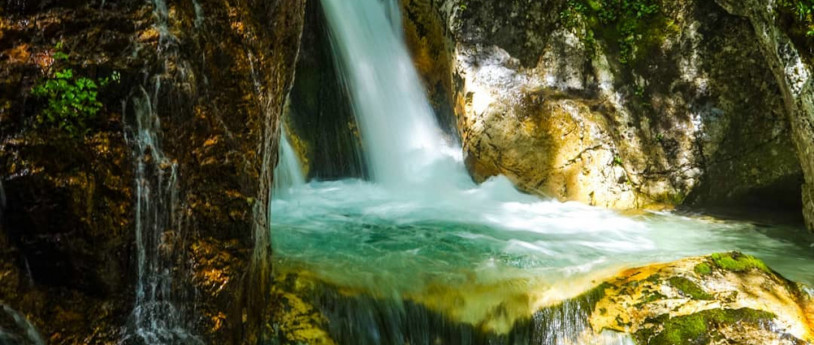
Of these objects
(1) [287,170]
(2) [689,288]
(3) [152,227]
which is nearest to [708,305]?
A: (2) [689,288]

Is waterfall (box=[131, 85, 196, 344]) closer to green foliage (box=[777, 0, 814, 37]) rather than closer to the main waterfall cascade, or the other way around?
the main waterfall cascade

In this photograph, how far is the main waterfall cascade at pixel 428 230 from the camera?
4.55 meters

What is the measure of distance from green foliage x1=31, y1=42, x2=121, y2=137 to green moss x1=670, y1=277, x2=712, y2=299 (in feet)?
15.3

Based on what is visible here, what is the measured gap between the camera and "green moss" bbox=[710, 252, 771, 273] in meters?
4.41

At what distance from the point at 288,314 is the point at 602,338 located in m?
2.69

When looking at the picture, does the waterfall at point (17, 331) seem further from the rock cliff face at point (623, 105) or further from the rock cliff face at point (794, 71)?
the rock cliff face at point (794, 71)

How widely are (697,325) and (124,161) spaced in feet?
14.6

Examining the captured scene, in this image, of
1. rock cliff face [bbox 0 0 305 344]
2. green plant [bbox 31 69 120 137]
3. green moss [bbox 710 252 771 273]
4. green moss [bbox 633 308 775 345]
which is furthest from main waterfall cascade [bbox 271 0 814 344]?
green plant [bbox 31 69 120 137]

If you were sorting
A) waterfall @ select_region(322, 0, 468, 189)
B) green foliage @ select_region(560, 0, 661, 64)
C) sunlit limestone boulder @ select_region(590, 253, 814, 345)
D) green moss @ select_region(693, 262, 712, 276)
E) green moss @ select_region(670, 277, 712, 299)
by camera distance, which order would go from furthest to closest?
waterfall @ select_region(322, 0, 468, 189) < green foliage @ select_region(560, 0, 661, 64) < green moss @ select_region(693, 262, 712, 276) < green moss @ select_region(670, 277, 712, 299) < sunlit limestone boulder @ select_region(590, 253, 814, 345)

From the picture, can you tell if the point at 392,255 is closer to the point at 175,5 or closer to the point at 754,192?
the point at 175,5

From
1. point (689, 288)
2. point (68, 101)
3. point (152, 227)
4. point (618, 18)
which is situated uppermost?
point (618, 18)

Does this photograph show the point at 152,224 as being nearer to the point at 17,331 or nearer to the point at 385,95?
the point at 17,331

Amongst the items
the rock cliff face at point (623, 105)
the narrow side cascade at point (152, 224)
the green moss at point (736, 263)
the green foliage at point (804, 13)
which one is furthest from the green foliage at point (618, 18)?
the narrow side cascade at point (152, 224)

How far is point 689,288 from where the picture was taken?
4215 mm
